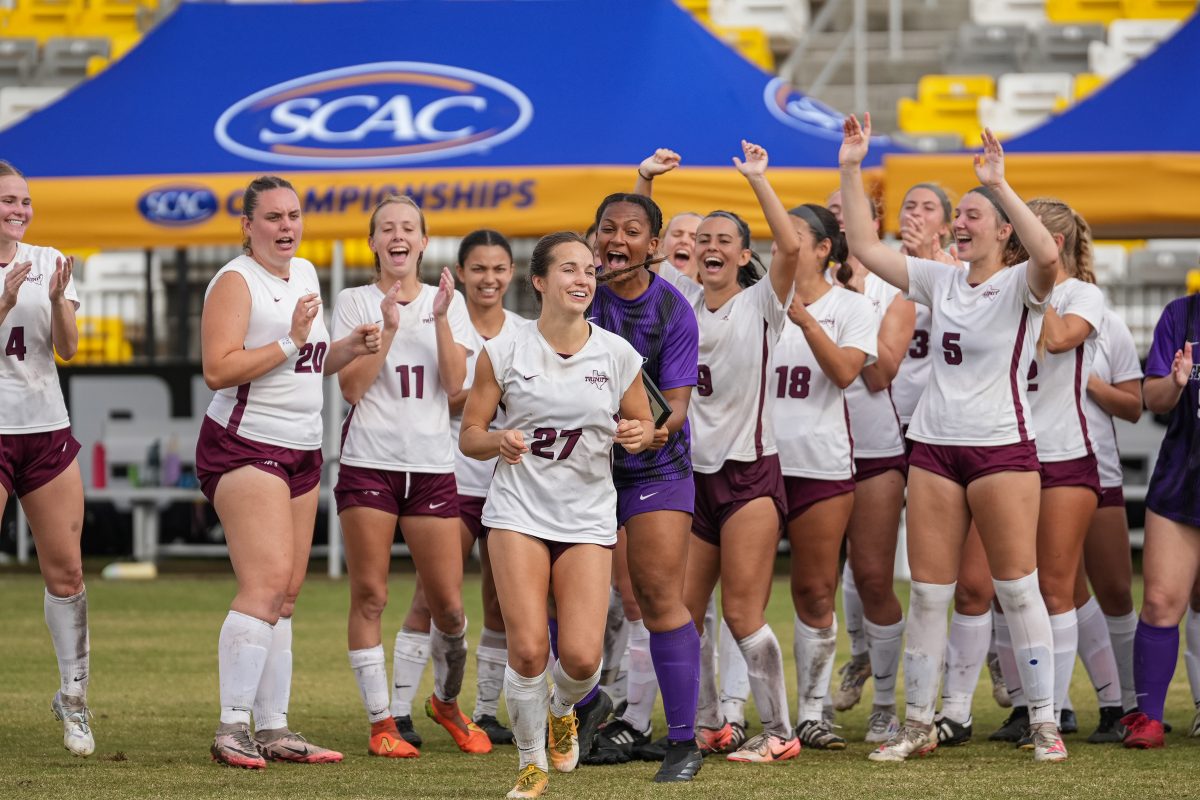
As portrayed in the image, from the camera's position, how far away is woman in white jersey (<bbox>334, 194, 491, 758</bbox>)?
671cm

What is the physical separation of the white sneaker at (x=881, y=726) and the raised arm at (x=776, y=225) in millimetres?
1810

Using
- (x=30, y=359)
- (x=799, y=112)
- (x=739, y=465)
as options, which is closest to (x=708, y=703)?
(x=739, y=465)

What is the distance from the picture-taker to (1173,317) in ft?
23.6

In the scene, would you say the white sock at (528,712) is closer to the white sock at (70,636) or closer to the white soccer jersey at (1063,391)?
the white sock at (70,636)

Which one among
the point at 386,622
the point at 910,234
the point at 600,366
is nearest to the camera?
the point at 600,366

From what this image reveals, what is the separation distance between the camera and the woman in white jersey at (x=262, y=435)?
241 inches

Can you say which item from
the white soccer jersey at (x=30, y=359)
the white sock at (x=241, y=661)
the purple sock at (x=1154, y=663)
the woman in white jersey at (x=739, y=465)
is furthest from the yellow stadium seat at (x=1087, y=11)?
the white sock at (x=241, y=661)

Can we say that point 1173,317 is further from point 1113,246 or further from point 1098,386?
point 1113,246

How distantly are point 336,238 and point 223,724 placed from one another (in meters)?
5.94

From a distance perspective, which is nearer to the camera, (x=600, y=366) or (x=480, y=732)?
(x=600, y=366)

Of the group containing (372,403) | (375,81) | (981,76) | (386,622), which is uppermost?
(981,76)

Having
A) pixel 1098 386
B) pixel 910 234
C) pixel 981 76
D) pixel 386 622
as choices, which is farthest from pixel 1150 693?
pixel 981 76

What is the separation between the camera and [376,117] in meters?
12.2

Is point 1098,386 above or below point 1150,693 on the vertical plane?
above
